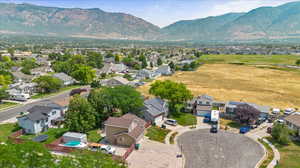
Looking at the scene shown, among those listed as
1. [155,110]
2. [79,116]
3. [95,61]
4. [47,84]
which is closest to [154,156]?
[155,110]

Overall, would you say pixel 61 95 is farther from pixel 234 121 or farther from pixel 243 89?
pixel 243 89

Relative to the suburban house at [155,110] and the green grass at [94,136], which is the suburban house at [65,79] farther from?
the green grass at [94,136]

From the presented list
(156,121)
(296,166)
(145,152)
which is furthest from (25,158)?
(296,166)

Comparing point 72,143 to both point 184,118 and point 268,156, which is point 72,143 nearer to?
point 184,118

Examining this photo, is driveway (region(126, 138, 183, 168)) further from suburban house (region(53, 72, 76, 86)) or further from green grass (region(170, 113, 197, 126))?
suburban house (region(53, 72, 76, 86))

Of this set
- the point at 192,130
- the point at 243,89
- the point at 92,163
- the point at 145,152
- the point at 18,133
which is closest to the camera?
the point at 92,163

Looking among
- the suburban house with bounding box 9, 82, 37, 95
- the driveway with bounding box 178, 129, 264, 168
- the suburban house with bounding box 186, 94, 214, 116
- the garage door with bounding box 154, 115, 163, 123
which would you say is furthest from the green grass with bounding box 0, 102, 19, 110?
the suburban house with bounding box 186, 94, 214, 116
